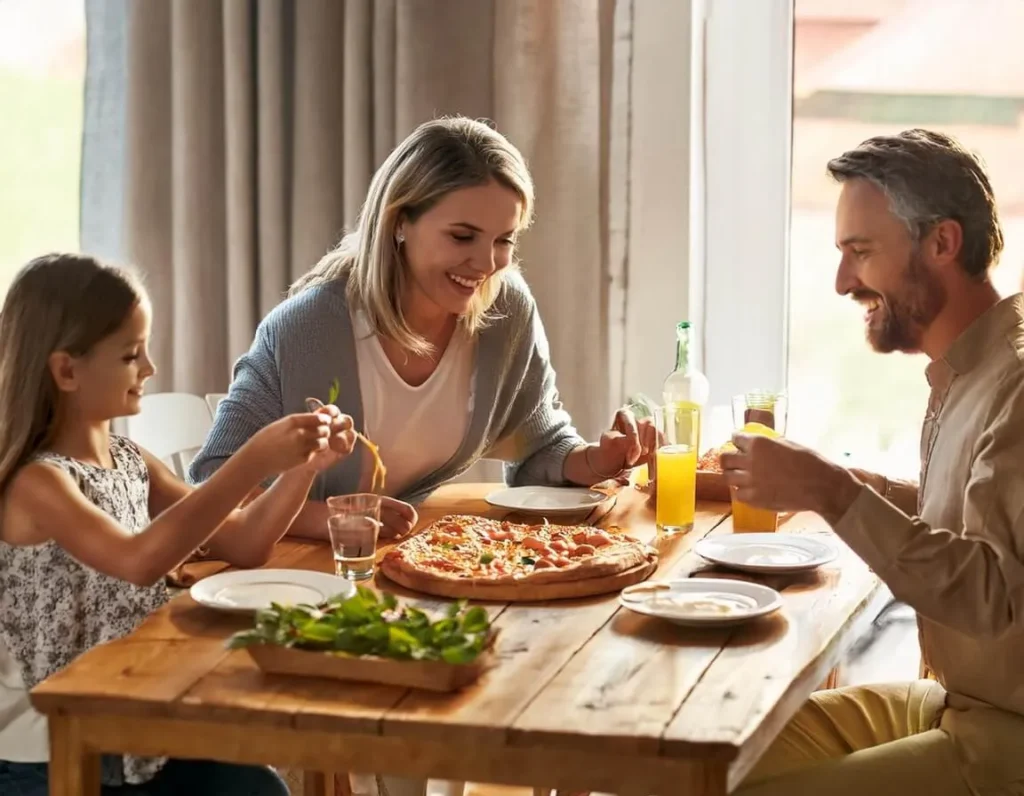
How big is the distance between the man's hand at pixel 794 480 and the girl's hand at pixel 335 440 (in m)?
0.56

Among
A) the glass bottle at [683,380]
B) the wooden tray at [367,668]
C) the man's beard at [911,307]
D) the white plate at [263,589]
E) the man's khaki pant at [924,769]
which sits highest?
the man's beard at [911,307]

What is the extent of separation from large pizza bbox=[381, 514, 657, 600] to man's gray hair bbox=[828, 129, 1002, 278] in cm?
60

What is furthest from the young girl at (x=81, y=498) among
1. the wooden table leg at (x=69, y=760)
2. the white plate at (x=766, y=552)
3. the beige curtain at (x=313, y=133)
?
the beige curtain at (x=313, y=133)

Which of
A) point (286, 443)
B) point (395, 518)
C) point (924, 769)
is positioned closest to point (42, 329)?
point (286, 443)

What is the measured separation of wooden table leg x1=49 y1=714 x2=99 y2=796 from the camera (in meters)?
1.55

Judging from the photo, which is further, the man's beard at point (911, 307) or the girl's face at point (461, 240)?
the girl's face at point (461, 240)

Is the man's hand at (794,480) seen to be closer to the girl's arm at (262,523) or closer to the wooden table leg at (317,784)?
the girl's arm at (262,523)

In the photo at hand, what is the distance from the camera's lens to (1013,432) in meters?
1.80

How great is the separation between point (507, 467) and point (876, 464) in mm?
1084

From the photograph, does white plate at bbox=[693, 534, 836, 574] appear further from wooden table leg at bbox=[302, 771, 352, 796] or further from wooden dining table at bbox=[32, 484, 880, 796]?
wooden table leg at bbox=[302, 771, 352, 796]

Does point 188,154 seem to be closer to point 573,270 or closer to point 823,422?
point 573,270

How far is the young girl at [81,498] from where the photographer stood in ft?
6.07

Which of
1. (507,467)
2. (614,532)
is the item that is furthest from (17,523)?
(507,467)

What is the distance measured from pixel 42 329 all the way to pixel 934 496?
48.7 inches
